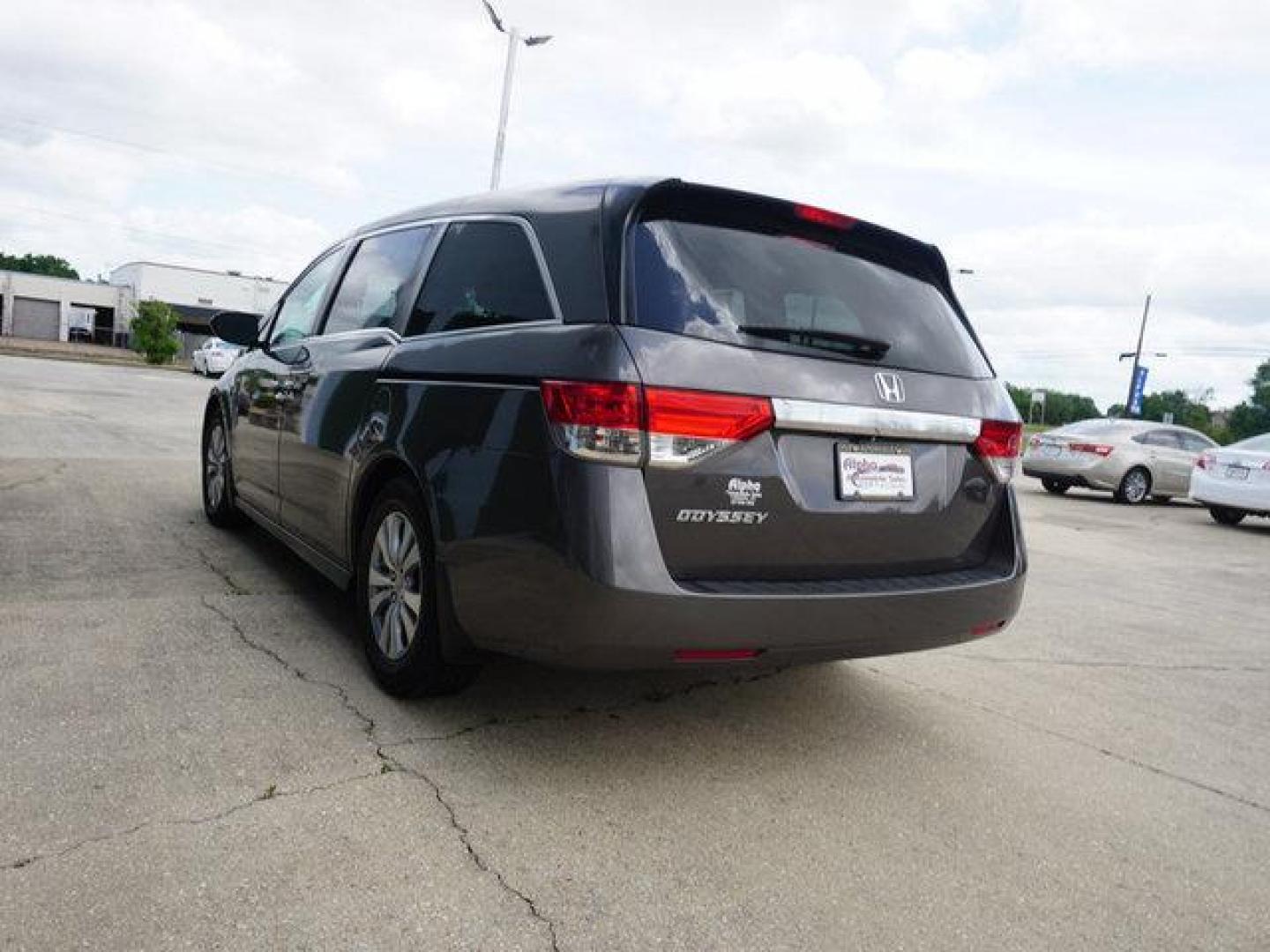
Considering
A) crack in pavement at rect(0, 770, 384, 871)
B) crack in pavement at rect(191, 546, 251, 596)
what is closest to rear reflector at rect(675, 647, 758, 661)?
crack in pavement at rect(0, 770, 384, 871)

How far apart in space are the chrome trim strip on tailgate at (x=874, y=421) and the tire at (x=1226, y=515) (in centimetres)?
1275

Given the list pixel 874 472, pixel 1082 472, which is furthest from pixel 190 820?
pixel 1082 472

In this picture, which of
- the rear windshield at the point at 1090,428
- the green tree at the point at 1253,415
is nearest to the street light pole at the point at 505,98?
the rear windshield at the point at 1090,428

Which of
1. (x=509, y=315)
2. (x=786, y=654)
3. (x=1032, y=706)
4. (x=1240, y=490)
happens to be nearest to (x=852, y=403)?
(x=786, y=654)

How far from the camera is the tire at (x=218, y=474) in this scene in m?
6.07

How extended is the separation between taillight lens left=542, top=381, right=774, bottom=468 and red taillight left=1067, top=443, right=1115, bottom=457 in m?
15.5

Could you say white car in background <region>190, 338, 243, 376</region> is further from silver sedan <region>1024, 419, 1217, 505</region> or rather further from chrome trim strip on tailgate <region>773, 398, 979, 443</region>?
chrome trim strip on tailgate <region>773, 398, 979, 443</region>

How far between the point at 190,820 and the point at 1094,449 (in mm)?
16473

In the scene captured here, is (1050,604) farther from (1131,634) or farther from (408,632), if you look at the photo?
(408,632)

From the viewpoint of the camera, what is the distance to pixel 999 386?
3.64 metres

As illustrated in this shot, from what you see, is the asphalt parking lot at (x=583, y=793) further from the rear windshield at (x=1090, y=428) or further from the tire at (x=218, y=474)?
the rear windshield at (x=1090, y=428)

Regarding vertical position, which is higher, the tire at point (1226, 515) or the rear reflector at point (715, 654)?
the rear reflector at point (715, 654)

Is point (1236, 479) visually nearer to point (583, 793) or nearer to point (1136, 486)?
point (1136, 486)

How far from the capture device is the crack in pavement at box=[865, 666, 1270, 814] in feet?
11.3
